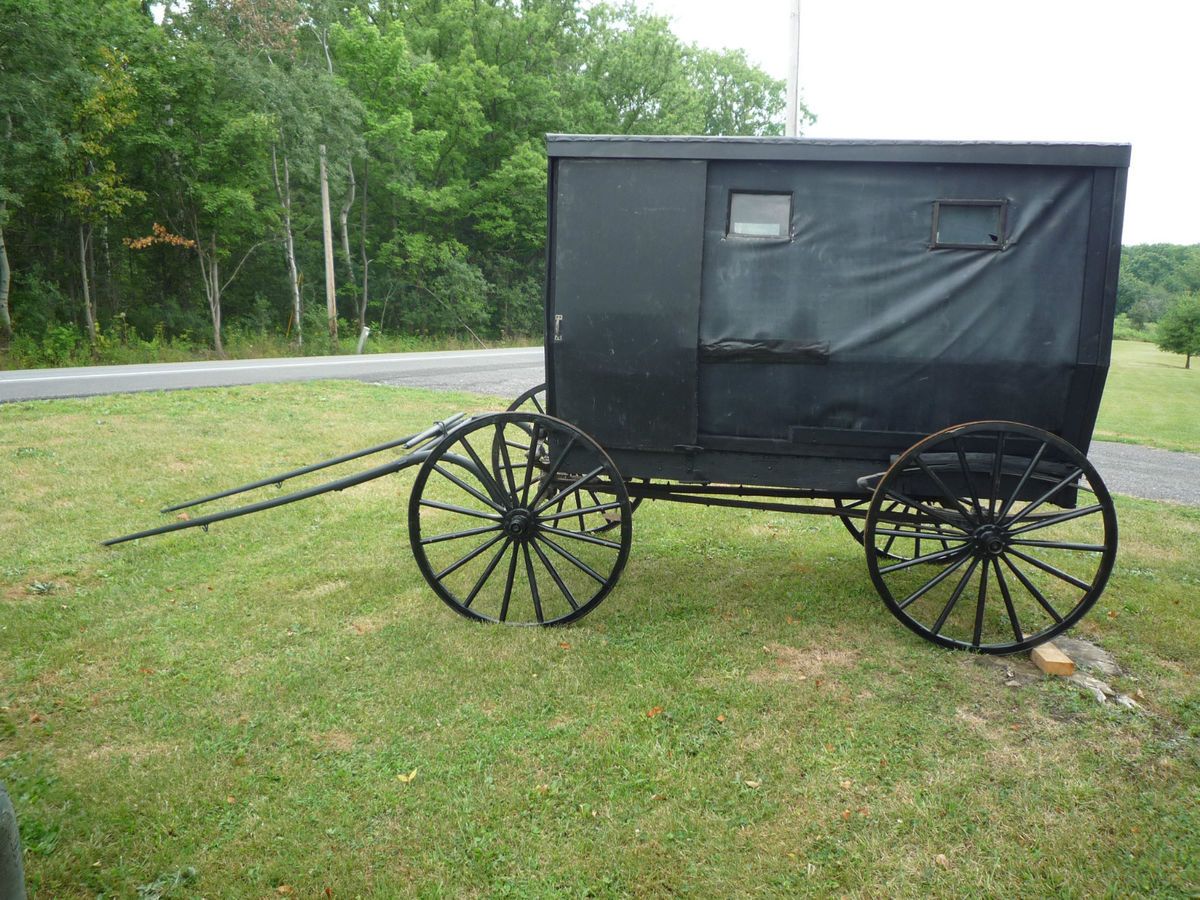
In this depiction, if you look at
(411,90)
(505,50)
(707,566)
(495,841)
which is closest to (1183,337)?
(505,50)

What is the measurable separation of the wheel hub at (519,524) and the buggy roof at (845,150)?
1951 millimetres

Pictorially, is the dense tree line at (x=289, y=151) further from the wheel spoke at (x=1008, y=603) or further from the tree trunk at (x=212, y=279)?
the wheel spoke at (x=1008, y=603)

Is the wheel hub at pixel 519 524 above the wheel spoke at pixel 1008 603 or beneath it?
above

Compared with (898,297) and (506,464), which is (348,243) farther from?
(898,297)

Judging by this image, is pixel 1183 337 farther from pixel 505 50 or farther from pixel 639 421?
pixel 639 421

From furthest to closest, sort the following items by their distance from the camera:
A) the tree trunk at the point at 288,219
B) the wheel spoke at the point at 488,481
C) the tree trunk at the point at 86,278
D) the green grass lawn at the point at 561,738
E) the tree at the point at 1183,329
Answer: the tree at the point at 1183,329, the tree trunk at the point at 288,219, the tree trunk at the point at 86,278, the wheel spoke at the point at 488,481, the green grass lawn at the point at 561,738

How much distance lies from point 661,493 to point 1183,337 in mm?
54728

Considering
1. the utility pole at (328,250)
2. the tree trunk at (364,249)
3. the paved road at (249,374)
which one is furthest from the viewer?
the tree trunk at (364,249)

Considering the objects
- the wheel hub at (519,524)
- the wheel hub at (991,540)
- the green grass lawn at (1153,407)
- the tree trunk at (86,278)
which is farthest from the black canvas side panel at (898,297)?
the tree trunk at (86,278)

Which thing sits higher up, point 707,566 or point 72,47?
point 72,47

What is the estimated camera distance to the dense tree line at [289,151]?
62.8 feet

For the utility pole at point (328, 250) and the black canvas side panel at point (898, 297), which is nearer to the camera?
the black canvas side panel at point (898, 297)

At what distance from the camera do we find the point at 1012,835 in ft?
9.70

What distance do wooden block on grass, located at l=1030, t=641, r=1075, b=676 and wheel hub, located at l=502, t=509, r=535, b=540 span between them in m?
2.76
